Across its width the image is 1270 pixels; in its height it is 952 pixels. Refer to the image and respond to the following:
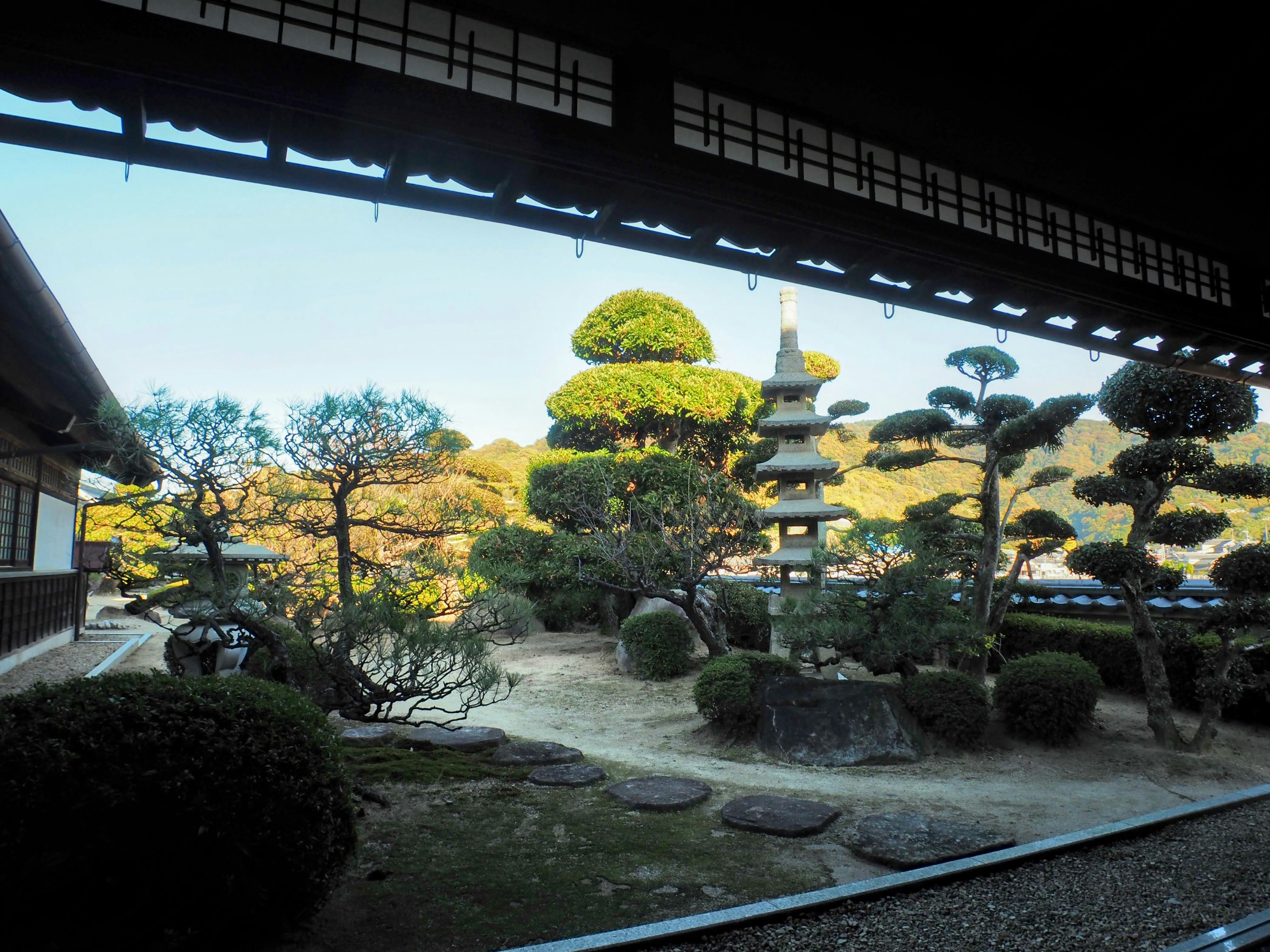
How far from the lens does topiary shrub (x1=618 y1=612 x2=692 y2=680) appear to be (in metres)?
12.6

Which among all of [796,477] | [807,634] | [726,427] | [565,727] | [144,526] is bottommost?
[565,727]

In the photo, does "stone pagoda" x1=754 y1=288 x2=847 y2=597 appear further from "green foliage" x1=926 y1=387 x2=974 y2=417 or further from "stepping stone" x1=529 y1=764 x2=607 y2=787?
"stepping stone" x1=529 y1=764 x2=607 y2=787

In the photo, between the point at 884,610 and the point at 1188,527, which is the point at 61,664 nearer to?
the point at 884,610

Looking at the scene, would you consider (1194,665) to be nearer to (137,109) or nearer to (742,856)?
(742,856)

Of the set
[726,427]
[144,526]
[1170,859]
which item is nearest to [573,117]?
[1170,859]

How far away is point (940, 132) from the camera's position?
2.99 m

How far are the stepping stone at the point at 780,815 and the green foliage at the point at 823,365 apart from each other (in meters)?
17.0

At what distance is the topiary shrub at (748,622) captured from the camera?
570 inches

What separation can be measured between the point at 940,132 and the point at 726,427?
16.2 metres

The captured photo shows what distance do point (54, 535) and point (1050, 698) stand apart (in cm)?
1323

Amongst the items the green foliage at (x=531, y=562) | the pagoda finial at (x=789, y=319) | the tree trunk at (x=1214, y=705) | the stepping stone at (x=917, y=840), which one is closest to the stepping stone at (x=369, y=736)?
the stepping stone at (x=917, y=840)

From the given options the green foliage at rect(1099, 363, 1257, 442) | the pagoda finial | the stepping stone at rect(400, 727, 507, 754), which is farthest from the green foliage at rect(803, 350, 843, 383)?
the stepping stone at rect(400, 727, 507, 754)

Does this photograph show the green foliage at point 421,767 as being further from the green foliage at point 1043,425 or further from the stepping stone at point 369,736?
the green foliage at point 1043,425

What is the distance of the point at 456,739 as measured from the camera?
23.6ft
